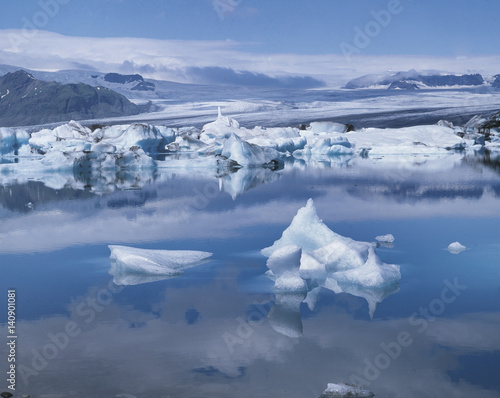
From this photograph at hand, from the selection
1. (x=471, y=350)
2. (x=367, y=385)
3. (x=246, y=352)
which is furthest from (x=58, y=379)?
(x=471, y=350)

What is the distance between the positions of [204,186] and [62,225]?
631 centimetres

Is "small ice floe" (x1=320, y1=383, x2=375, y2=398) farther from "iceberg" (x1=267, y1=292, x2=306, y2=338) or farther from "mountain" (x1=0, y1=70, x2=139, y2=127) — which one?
"mountain" (x1=0, y1=70, x2=139, y2=127)

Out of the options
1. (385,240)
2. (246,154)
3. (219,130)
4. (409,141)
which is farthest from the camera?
(219,130)

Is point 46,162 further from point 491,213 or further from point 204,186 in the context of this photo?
point 491,213

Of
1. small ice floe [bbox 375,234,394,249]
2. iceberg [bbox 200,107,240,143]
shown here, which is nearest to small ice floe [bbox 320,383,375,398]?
small ice floe [bbox 375,234,394,249]

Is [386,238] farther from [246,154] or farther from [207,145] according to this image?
[207,145]

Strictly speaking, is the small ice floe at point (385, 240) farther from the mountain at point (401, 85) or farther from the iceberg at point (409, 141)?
the mountain at point (401, 85)

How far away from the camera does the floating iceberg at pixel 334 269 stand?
5.23 meters

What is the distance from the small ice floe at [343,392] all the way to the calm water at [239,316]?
0.07m

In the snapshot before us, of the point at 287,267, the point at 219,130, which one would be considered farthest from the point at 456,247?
the point at 219,130

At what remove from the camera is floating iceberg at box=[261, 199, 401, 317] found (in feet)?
17.2

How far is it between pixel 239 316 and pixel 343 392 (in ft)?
5.07

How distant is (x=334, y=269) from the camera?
19.4ft

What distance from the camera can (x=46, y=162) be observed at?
21031mm
